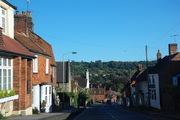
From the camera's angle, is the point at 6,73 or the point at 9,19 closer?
the point at 6,73

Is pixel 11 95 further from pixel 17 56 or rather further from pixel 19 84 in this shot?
pixel 17 56

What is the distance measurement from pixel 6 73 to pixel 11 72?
2.59ft

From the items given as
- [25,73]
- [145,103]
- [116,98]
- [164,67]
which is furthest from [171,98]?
[116,98]

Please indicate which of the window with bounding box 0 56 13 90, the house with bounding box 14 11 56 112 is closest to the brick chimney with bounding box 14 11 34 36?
the house with bounding box 14 11 56 112

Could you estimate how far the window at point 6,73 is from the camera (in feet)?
45.8

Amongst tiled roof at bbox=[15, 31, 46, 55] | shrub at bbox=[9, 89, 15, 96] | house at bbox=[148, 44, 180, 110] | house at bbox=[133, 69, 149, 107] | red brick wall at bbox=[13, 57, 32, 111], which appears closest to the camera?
shrub at bbox=[9, 89, 15, 96]

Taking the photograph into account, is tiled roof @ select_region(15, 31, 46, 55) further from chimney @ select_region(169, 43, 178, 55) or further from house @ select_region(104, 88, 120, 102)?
house @ select_region(104, 88, 120, 102)

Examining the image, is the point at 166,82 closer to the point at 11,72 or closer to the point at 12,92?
the point at 11,72

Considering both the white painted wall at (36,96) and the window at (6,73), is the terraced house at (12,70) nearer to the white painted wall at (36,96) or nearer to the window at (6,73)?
the window at (6,73)

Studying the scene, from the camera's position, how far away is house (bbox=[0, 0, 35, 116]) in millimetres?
14156

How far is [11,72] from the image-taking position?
1541 cm

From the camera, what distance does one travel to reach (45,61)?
82.6ft

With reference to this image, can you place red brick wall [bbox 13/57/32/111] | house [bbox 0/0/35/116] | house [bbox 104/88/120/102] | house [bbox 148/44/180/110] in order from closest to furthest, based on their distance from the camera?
house [bbox 0/0/35/116] → red brick wall [bbox 13/57/32/111] → house [bbox 148/44/180/110] → house [bbox 104/88/120/102]

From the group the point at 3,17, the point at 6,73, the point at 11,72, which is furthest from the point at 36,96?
the point at 3,17
